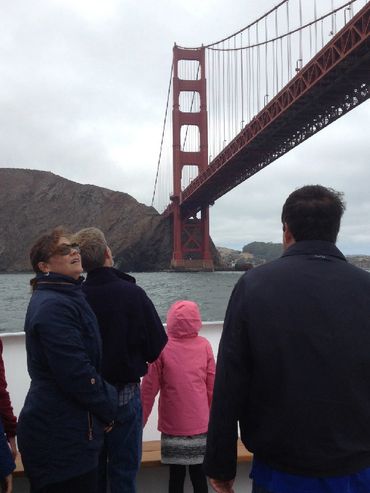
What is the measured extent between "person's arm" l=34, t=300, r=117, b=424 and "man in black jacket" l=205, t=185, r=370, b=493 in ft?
0.94

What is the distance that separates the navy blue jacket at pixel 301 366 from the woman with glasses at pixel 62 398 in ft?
1.03

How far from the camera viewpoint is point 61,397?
1.09 meters

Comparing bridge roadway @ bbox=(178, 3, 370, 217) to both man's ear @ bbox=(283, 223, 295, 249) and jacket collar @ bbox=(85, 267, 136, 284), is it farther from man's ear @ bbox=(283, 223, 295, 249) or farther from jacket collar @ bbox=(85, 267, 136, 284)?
man's ear @ bbox=(283, 223, 295, 249)

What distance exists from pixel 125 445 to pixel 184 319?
375mm

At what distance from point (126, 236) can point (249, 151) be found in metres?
23.7

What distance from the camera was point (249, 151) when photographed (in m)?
18.5

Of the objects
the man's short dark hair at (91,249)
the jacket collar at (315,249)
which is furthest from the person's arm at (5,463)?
the jacket collar at (315,249)

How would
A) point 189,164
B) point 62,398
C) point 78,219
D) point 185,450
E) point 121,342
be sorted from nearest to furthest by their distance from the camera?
point 62,398 → point 121,342 → point 185,450 → point 189,164 → point 78,219

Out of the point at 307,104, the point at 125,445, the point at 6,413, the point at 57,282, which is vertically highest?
the point at 307,104

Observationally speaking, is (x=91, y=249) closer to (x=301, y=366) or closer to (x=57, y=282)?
(x=57, y=282)

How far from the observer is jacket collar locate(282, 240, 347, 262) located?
0.92 m

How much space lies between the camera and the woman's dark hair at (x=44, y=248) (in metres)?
1.21

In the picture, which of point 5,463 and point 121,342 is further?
point 121,342

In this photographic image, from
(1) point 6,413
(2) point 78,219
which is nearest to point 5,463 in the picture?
(1) point 6,413
